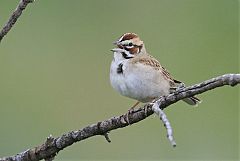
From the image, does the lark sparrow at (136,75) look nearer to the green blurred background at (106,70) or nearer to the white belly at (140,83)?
the white belly at (140,83)

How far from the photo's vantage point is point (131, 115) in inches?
153

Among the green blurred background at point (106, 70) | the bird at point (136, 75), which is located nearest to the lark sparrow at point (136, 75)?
the bird at point (136, 75)

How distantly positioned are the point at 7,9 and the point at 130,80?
462cm

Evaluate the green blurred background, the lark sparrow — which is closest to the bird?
the lark sparrow

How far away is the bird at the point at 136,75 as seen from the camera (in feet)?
15.8

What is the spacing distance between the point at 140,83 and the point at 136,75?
0.17ft

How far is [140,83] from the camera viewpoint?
15.8ft

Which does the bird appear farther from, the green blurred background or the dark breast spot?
the green blurred background

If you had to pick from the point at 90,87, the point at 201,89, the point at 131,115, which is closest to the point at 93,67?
the point at 90,87

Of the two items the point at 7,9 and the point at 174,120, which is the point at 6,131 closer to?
the point at 174,120

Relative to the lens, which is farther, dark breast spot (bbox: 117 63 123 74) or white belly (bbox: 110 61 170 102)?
dark breast spot (bbox: 117 63 123 74)

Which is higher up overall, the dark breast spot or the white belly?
the dark breast spot

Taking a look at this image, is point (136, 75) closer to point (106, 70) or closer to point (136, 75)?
point (136, 75)

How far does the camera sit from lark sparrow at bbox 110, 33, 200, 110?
190 inches
